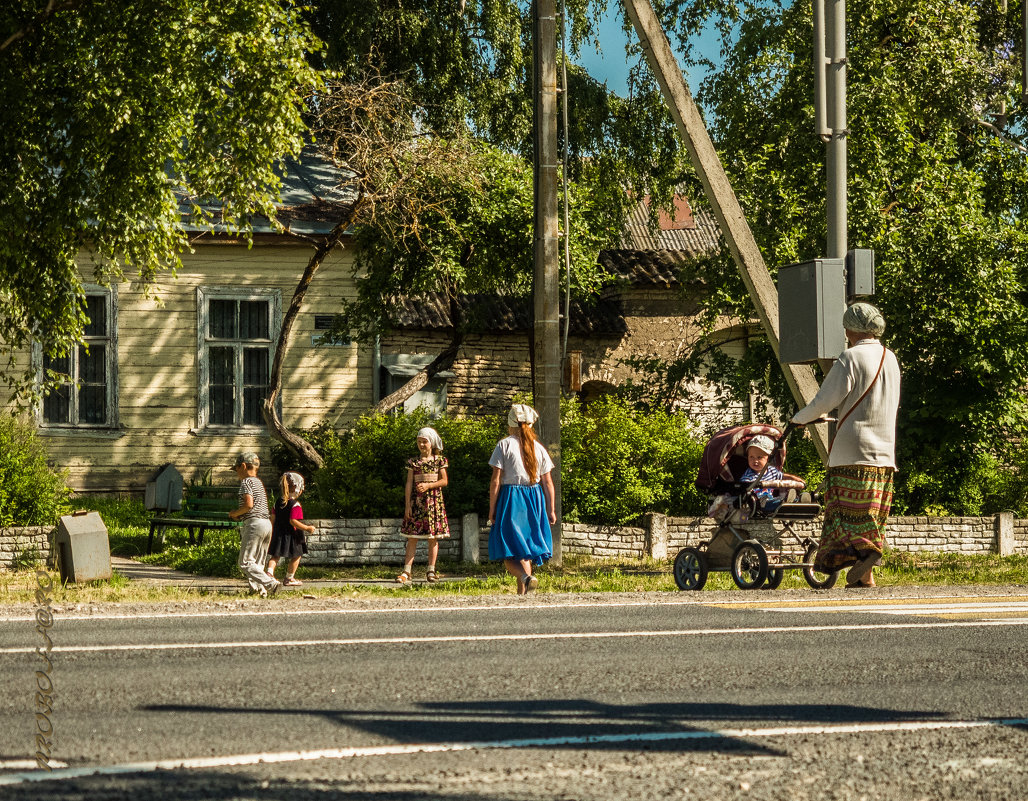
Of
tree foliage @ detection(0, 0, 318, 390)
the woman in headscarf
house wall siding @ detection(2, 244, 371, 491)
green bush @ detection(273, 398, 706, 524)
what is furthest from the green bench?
the woman in headscarf

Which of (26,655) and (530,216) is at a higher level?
(530,216)

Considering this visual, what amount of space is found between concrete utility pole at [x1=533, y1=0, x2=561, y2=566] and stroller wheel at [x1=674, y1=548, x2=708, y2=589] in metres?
3.36

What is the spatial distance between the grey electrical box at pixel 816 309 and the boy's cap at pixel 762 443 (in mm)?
948

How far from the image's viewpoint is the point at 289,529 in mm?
13695

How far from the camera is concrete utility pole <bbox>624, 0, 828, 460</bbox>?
555 inches

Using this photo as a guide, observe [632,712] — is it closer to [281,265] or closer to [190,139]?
[190,139]

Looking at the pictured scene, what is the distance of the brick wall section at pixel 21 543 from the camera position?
1454 centimetres

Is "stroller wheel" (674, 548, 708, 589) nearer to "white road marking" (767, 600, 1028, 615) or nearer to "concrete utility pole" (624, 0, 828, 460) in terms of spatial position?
"white road marking" (767, 600, 1028, 615)

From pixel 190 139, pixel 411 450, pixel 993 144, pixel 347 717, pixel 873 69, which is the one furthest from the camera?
pixel 993 144

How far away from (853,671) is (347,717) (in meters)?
2.57

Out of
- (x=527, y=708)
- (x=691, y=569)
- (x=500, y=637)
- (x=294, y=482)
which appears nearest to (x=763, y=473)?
(x=691, y=569)

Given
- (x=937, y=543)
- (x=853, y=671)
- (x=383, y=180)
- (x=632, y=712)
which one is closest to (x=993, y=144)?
(x=937, y=543)

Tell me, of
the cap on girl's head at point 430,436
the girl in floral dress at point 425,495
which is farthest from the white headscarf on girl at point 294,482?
the cap on girl's head at point 430,436

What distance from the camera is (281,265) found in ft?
74.5
